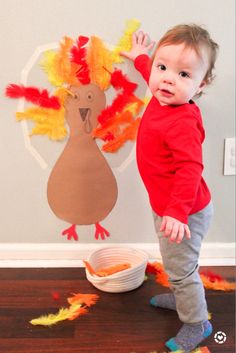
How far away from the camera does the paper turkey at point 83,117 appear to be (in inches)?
49.7

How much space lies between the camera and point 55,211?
1.41 metres

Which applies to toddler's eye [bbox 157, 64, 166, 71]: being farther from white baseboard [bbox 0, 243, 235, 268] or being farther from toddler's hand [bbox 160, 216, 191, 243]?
white baseboard [bbox 0, 243, 235, 268]

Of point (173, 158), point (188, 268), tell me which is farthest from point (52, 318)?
point (173, 158)

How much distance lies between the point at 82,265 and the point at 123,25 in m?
0.88

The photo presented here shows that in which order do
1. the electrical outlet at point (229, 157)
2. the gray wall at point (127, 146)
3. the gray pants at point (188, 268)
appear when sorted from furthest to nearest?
the electrical outlet at point (229, 157) → the gray wall at point (127, 146) → the gray pants at point (188, 268)

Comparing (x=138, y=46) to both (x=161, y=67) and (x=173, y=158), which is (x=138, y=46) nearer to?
(x=161, y=67)

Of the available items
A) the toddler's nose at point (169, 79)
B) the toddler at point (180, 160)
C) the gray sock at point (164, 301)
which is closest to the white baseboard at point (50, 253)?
the gray sock at point (164, 301)

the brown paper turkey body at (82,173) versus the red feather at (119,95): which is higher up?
the red feather at (119,95)

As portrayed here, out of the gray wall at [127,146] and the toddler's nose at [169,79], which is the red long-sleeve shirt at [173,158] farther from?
the gray wall at [127,146]

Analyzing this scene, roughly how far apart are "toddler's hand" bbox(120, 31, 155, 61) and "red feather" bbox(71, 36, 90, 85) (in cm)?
13

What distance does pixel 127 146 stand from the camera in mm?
1360

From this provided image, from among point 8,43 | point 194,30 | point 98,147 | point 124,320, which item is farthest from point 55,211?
point 194,30

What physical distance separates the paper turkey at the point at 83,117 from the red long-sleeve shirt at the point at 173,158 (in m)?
0.25

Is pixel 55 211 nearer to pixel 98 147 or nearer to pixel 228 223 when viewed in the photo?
pixel 98 147
